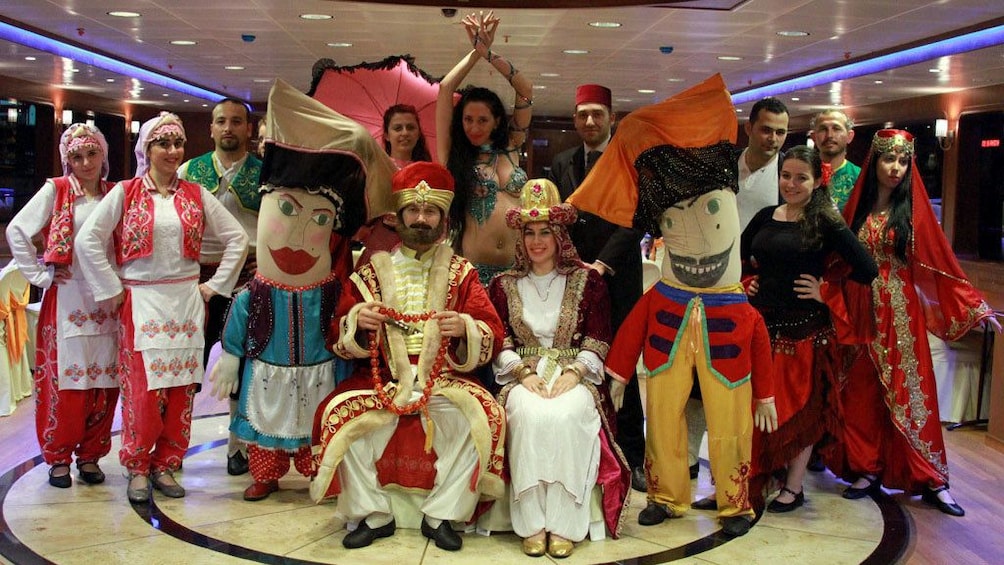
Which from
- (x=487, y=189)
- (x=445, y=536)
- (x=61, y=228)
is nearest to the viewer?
(x=445, y=536)

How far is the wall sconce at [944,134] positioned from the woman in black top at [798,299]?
12.8 metres

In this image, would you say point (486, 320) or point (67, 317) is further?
point (67, 317)

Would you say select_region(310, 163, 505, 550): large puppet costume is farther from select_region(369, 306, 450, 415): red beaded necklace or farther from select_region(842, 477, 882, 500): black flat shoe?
select_region(842, 477, 882, 500): black flat shoe

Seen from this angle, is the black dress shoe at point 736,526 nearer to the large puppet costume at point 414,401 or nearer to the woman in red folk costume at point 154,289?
the large puppet costume at point 414,401

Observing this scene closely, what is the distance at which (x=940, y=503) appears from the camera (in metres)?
4.78

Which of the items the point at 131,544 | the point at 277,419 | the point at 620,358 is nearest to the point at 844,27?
the point at 620,358

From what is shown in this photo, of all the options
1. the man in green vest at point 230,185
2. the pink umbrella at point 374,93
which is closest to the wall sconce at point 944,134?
the pink umbrella at point 374,93

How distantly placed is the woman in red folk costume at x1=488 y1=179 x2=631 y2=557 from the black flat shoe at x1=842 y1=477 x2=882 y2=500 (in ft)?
4.23

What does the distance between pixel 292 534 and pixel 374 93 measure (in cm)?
213

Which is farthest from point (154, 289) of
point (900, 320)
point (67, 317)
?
point (900, 320)

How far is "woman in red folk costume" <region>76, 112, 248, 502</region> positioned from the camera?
14.7ft

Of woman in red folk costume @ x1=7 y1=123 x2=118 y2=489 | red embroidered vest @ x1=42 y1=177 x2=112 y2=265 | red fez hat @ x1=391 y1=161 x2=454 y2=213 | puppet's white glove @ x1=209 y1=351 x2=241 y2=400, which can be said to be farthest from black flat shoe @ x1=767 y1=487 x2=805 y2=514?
red embroidered vest @ x1=42 y1=177 x2=112 y2=265

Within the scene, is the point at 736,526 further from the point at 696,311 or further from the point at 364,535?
the point at 364,535

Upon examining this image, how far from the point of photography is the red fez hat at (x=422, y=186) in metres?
4.23
